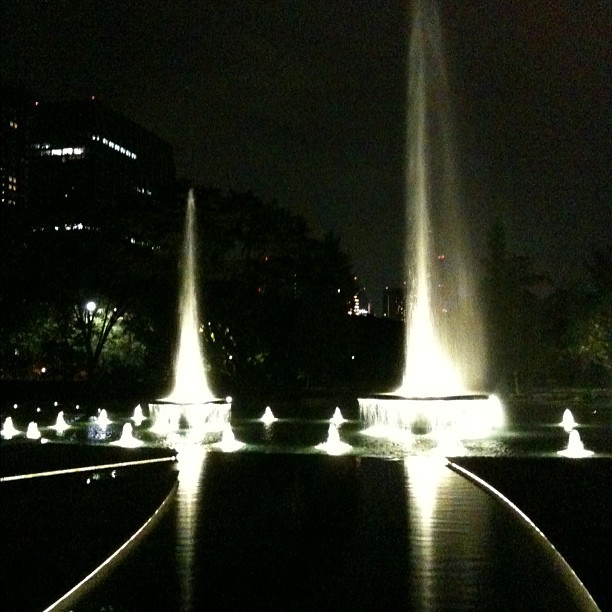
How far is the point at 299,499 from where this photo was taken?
13.7m

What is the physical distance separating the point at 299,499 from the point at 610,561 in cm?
568

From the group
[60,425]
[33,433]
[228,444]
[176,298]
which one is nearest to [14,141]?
[176,298]

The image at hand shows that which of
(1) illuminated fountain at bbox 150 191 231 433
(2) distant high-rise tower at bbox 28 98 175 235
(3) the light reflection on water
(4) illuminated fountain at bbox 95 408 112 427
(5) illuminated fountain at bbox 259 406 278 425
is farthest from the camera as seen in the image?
(2) distant high-rise tower at bbox 28 98 175 235

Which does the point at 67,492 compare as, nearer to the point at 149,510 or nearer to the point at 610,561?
the point at 149,510

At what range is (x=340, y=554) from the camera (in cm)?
996

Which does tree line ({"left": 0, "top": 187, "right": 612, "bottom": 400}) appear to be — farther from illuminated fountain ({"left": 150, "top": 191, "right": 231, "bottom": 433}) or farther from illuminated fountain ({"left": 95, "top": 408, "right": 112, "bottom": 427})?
illuminated fountain ({"left": 95, "top": 408, "right": 112, "bottom": 427})

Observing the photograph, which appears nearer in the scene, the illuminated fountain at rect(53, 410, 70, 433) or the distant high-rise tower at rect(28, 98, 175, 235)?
the illuminated fountain at rect(53, 410, 70, 433)

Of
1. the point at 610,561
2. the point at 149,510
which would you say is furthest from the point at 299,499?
the point at 610,561

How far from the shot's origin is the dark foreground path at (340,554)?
820 cm

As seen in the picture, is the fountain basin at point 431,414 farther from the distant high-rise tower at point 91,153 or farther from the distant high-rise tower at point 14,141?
the distant high-rise tower at point 14,141

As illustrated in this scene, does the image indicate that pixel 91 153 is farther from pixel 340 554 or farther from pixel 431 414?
pixel 340 554

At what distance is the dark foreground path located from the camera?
8195 mm

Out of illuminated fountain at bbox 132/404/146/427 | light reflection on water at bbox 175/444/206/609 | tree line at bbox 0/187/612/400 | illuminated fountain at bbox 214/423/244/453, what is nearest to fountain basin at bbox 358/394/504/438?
illuminated fountain at bbox 214/423/244/453

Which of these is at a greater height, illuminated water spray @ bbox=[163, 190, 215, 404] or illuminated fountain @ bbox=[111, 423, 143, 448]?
illuminated water spray @ bbox=[163, 190, 215, 404]
